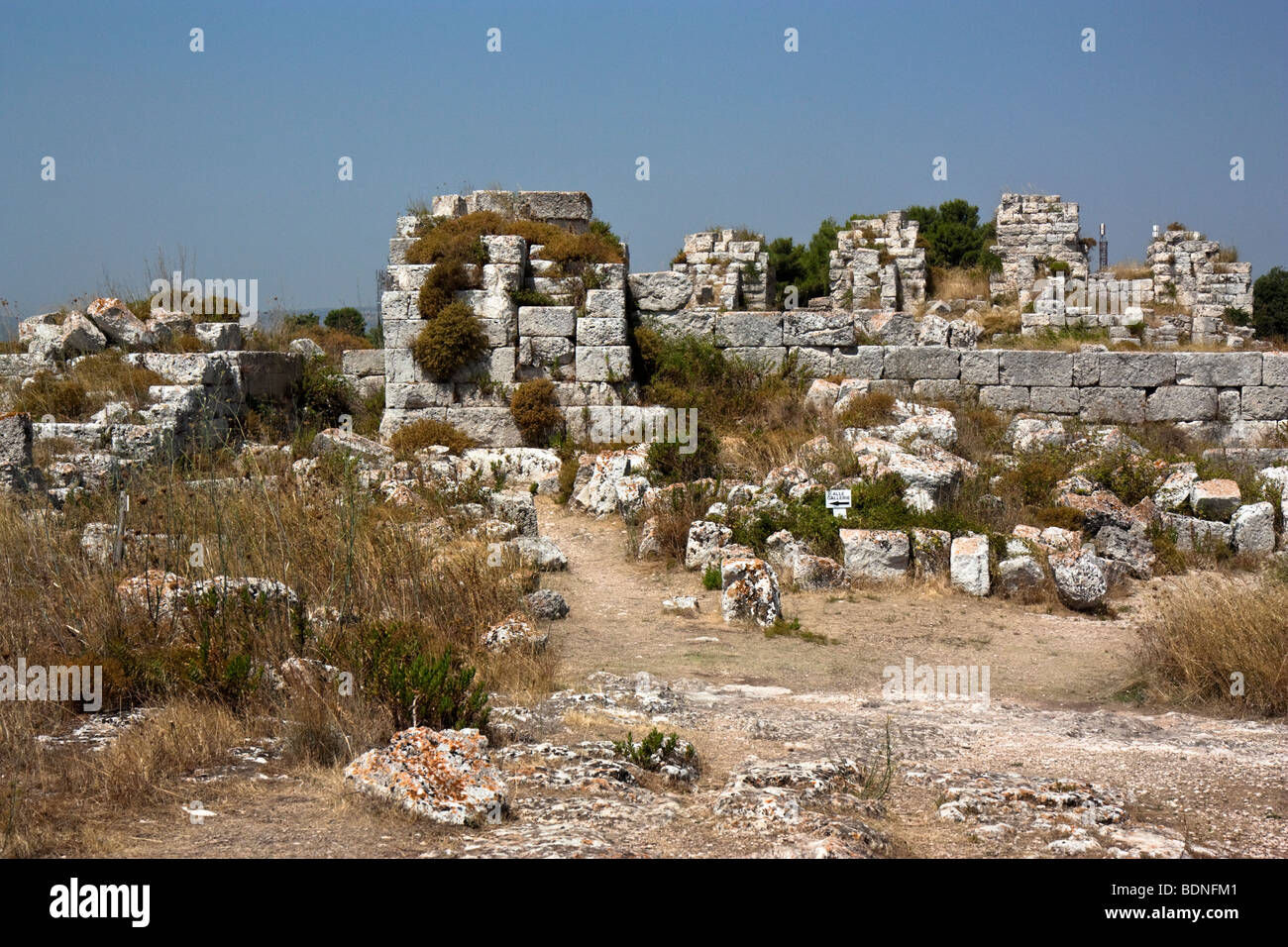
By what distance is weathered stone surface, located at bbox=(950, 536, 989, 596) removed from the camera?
390 inches

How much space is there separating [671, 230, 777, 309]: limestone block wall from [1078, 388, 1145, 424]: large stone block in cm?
680

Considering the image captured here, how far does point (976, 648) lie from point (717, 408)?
6520mm

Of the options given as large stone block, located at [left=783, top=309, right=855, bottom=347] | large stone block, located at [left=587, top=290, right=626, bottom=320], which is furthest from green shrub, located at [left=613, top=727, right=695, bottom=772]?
large stone block, located at [left=783, top=309, right=855, bottom=347]

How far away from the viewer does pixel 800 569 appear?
1009 cm

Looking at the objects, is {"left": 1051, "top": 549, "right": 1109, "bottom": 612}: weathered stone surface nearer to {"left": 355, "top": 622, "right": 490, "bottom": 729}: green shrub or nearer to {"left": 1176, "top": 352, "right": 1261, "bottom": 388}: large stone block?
{"left": 355, "top": 622, "right": 490, "bottom": 729}: green shrub

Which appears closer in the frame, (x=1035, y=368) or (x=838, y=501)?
(x=838, y=501)

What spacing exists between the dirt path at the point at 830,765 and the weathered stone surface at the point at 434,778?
7 cm

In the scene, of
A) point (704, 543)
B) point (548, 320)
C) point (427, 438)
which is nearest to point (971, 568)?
point (704, 543)

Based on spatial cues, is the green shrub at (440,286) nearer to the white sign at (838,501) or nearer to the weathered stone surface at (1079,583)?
the white sign at (838,501)

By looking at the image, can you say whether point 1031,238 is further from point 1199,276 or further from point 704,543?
point 704,543

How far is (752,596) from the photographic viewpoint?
922 cm

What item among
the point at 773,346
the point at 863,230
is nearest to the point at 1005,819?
the point at 773,346

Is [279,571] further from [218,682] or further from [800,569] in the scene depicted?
[800,569]

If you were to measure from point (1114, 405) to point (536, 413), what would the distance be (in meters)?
7.95
